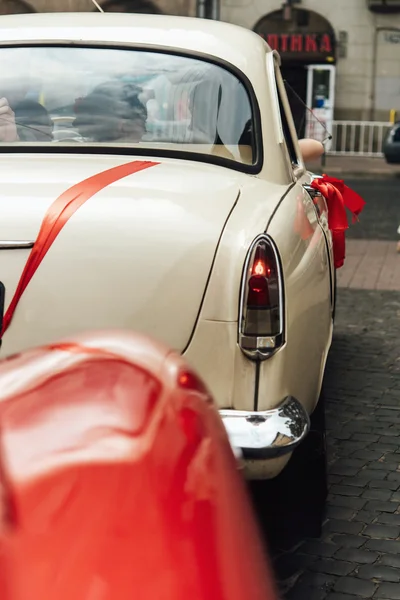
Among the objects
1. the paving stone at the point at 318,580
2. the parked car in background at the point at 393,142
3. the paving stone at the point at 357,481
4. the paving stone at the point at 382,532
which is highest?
the paving stone at the point at 318,580

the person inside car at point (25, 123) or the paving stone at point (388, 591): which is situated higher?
the person inside car at point (25, 123)

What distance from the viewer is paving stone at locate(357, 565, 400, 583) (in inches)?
119

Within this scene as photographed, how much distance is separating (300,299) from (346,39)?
25671mm

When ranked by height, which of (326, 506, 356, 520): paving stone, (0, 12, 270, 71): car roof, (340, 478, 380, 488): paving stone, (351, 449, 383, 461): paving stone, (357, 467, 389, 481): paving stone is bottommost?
(351, 449, 383, 461): paving stone

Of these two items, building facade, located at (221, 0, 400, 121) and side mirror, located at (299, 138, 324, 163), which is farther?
building facade, located at (221, 0, 400, 121)

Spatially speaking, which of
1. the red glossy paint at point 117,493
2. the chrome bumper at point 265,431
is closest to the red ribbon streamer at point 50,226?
the chrome bumper at point 265,431

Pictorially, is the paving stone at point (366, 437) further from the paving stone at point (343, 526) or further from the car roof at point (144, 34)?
Answer: the car roof at point (144, 34)

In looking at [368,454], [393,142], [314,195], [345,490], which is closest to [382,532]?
[345,490]

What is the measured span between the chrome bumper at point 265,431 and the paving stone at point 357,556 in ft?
2.33

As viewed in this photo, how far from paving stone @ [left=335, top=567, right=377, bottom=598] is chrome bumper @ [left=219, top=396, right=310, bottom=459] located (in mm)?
592

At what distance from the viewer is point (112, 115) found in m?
3.52

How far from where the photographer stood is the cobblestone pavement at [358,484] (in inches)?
118

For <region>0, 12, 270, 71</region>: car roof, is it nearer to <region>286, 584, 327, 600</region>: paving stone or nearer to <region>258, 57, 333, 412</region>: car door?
<region>258, 57, 333, 412</region>: car door

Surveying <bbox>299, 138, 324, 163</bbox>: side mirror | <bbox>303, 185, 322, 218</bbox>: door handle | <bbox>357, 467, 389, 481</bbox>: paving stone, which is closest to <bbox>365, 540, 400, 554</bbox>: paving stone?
<bbox>357, 467, 389, 481</bbox>: paving stone
